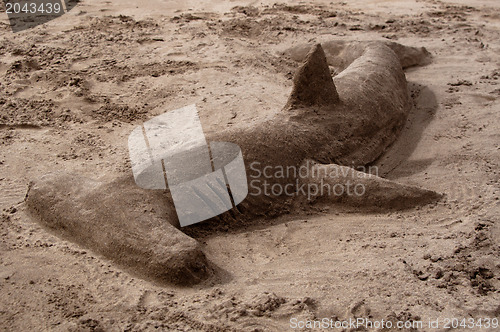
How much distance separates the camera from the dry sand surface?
2.92m

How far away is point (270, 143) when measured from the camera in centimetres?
405

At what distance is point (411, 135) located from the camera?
16.8 feet

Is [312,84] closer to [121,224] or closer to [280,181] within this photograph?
[280,181]

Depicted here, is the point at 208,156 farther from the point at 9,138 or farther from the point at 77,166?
the point at 9,138

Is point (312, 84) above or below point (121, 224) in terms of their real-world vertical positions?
above

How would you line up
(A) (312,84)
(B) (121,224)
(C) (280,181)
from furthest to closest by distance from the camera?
(A) (312,84)
(C) (280,181)
(B) (121,224)

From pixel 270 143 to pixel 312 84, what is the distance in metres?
0.78

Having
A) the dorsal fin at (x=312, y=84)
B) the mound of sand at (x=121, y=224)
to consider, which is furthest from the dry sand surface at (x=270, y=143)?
the dorsal fin at (x=312, y=84)

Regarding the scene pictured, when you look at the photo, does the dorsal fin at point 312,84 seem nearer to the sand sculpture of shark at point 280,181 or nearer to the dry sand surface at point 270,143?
the sand sculpture of shark at point 280,181

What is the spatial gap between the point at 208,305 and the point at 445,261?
1403 mm

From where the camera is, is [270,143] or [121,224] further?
[270,143]

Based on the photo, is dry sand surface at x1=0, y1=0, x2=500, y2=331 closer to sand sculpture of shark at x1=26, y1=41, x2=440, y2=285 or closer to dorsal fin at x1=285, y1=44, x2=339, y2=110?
sand sculpture of shark at x1=26, y1=41, x2=440, y2=285

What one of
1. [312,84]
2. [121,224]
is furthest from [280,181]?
[121,224]

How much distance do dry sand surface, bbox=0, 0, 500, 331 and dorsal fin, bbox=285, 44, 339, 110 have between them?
1.42 feet
